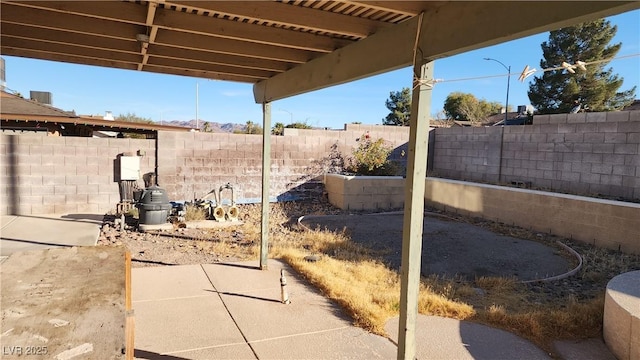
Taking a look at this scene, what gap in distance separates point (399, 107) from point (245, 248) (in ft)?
118

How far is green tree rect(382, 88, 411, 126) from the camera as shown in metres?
39.5

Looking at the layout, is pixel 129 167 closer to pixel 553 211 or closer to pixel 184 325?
pixel 184 325

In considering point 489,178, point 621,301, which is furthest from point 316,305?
point 489,178

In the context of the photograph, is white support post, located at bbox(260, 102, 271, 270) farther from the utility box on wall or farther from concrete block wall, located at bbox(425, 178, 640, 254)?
concrete block wall, located at bbox(425, 178, 640, 254)

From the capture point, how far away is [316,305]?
4590 mm

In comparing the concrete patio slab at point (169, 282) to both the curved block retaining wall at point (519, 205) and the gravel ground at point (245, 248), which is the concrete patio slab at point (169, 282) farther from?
the curved block retaining wall at point (519, 205)

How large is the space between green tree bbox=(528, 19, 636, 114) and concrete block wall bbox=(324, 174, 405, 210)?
1762 cm

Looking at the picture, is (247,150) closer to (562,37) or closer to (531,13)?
(531,13)

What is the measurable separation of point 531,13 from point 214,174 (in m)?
10.0

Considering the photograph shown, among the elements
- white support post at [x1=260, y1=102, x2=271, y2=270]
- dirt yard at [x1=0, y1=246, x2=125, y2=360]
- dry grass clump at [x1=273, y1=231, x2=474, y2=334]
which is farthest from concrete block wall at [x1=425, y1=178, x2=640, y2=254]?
dirt yard at [x1=0, y1=246, x2=125, y2=360]

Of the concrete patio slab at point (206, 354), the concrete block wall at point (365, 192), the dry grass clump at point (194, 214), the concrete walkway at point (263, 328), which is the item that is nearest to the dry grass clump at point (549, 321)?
the concrete walkway at point (263, 328)

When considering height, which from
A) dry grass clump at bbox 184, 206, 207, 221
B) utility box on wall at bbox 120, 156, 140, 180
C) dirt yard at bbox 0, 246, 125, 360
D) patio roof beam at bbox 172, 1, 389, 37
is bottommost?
dry grass clump at bbox 184, 206, 207, 221

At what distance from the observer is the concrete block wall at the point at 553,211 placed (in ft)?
→ 23.7

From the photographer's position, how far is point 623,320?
3.57 m
